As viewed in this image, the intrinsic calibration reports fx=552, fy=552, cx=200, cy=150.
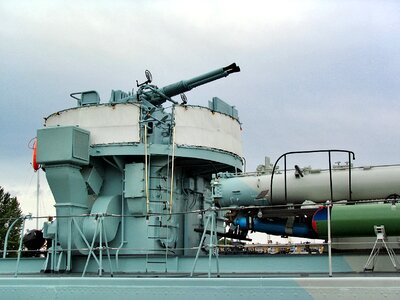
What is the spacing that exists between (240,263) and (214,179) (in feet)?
6.06

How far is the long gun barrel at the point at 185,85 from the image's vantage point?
44.6 feet

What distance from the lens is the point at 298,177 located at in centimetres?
1063

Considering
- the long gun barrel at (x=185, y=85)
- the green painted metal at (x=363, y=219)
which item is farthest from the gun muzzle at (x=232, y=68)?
the green painted metal at (x=363, y=219)

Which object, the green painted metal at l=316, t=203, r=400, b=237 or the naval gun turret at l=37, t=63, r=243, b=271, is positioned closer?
the green painted metal at l=316, t=203, r=400, b=237

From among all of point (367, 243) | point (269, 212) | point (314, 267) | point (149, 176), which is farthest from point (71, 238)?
point (367, 243)

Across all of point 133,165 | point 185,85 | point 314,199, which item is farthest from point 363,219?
point 185,85

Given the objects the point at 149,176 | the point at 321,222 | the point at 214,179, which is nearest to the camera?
the point at 321,222

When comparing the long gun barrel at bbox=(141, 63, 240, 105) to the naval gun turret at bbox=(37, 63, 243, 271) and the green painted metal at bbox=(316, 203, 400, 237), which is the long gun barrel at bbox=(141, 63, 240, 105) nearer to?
the naval gun turret at bbox=(37, 63, 243, 271)

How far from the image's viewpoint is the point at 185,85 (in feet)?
45.6

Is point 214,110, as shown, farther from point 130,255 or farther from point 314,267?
point 314,267

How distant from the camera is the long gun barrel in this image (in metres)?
13.6

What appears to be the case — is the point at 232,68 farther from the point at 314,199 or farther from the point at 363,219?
the point at 363,219

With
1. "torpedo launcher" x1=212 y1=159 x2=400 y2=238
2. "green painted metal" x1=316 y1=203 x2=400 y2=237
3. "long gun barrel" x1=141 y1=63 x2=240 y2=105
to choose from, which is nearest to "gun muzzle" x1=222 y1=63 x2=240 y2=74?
"long gun barrel" x1=141 y1=63 x2=240 y2=105

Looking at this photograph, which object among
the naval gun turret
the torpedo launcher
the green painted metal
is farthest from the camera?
the naval gun turret
